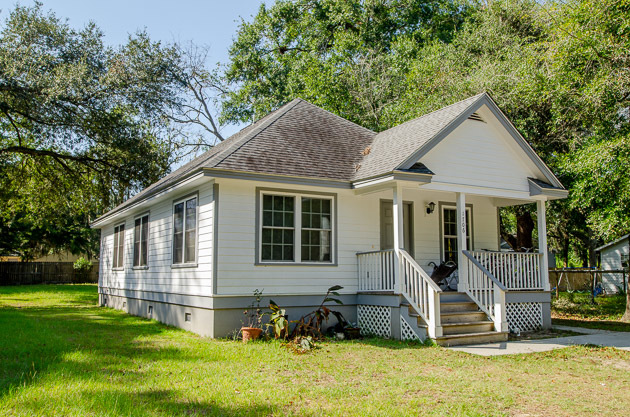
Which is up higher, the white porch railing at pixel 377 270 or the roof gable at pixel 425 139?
the roof gable at pixel 425 139

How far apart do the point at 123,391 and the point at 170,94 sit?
18500 mm

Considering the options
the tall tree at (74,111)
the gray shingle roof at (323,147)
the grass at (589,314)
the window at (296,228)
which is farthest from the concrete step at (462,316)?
the tall tree at (74,111)

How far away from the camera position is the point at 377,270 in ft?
37.3

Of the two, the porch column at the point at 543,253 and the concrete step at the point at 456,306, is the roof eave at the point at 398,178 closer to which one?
the concrete step at the point at 456,306

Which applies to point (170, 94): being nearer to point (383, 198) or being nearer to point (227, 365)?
point (383, 198)

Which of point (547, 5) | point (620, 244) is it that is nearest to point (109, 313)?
point (547, 5)

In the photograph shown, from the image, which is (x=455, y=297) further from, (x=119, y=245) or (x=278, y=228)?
(x=119, y=245)

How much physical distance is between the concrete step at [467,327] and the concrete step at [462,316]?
0.60 feet

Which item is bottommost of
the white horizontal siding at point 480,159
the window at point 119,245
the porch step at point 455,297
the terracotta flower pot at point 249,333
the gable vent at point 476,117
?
the terracotta flower pot at point 249,333

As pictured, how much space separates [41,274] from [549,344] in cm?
3497

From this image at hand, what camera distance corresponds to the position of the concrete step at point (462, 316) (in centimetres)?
1061

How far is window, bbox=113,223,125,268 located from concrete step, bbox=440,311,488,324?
38.6 feet

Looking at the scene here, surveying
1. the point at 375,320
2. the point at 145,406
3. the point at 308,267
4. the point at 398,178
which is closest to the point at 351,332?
the point at 375,320

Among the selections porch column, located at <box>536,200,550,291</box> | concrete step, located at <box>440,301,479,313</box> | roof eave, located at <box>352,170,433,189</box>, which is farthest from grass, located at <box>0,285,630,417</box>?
roof eave, located at <box>352,170,433,189</box>
